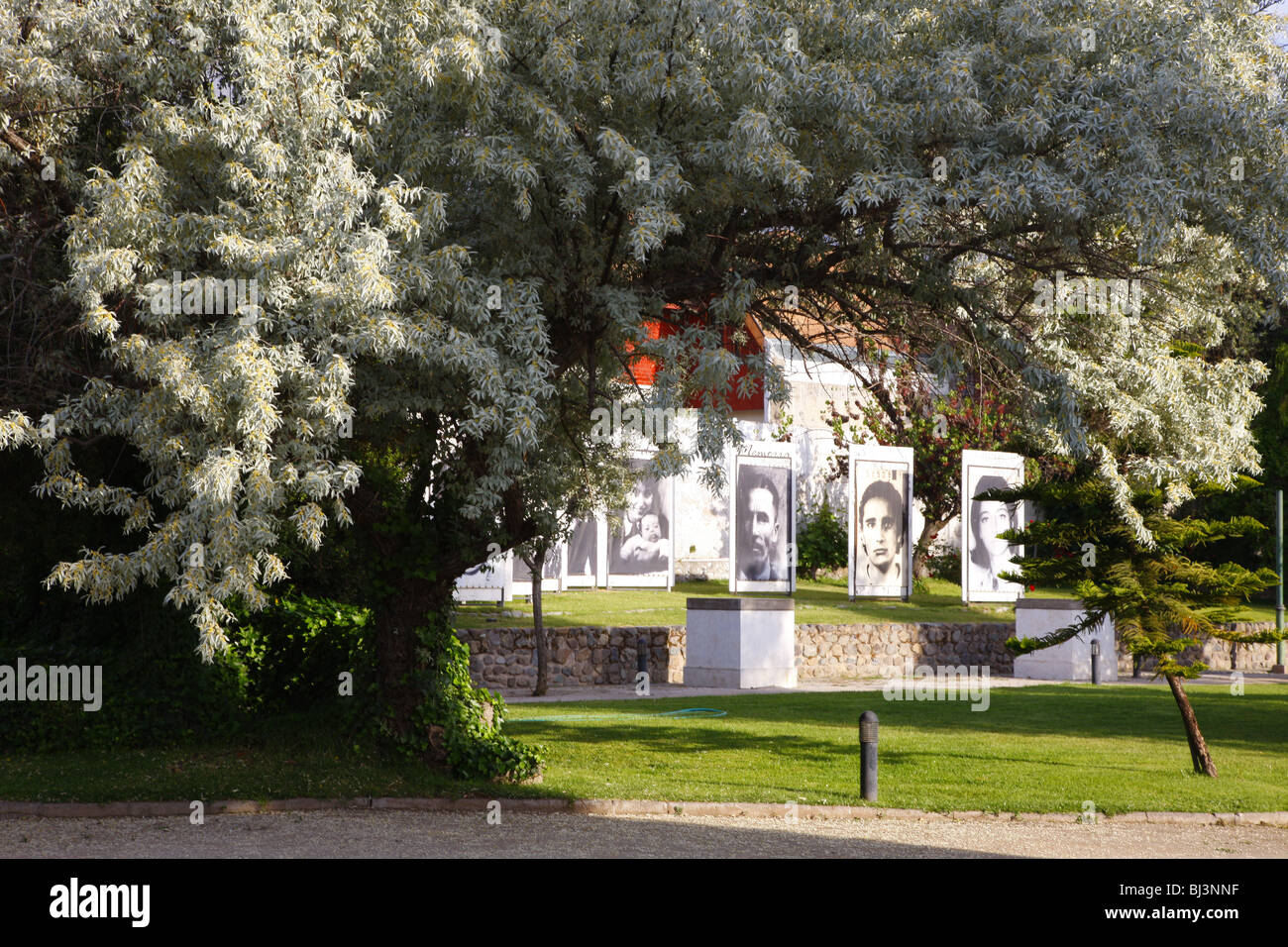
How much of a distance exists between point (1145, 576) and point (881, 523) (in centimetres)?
1507

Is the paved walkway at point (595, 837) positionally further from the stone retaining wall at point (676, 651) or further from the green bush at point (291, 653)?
the stone retaining wall at point (676, 651)

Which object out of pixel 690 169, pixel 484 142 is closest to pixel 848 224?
pixel 690 169

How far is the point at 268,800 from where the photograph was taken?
36.2ft

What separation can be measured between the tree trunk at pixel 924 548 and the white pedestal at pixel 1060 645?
8094 millimetres

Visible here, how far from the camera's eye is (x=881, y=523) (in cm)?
2906

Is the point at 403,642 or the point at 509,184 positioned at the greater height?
the point at 509,184

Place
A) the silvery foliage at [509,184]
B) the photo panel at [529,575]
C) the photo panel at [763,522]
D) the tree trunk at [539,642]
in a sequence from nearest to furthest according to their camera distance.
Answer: the silvery foliage at [509,184] → the tree trunk at [539,642] → the photo panel at [529,575] → the photo panel at [763,522]

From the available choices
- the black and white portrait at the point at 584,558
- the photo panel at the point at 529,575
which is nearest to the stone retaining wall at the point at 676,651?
→ the photo panel at the point at 529,575

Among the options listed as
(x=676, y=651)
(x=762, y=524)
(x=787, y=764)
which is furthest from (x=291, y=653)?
(x=762, y=524)

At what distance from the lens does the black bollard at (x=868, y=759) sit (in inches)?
452

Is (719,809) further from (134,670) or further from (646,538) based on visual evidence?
(646,538)

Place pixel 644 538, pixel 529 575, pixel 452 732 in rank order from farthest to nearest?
pixel 644 538, pixel 529 575, pixel 452 732
